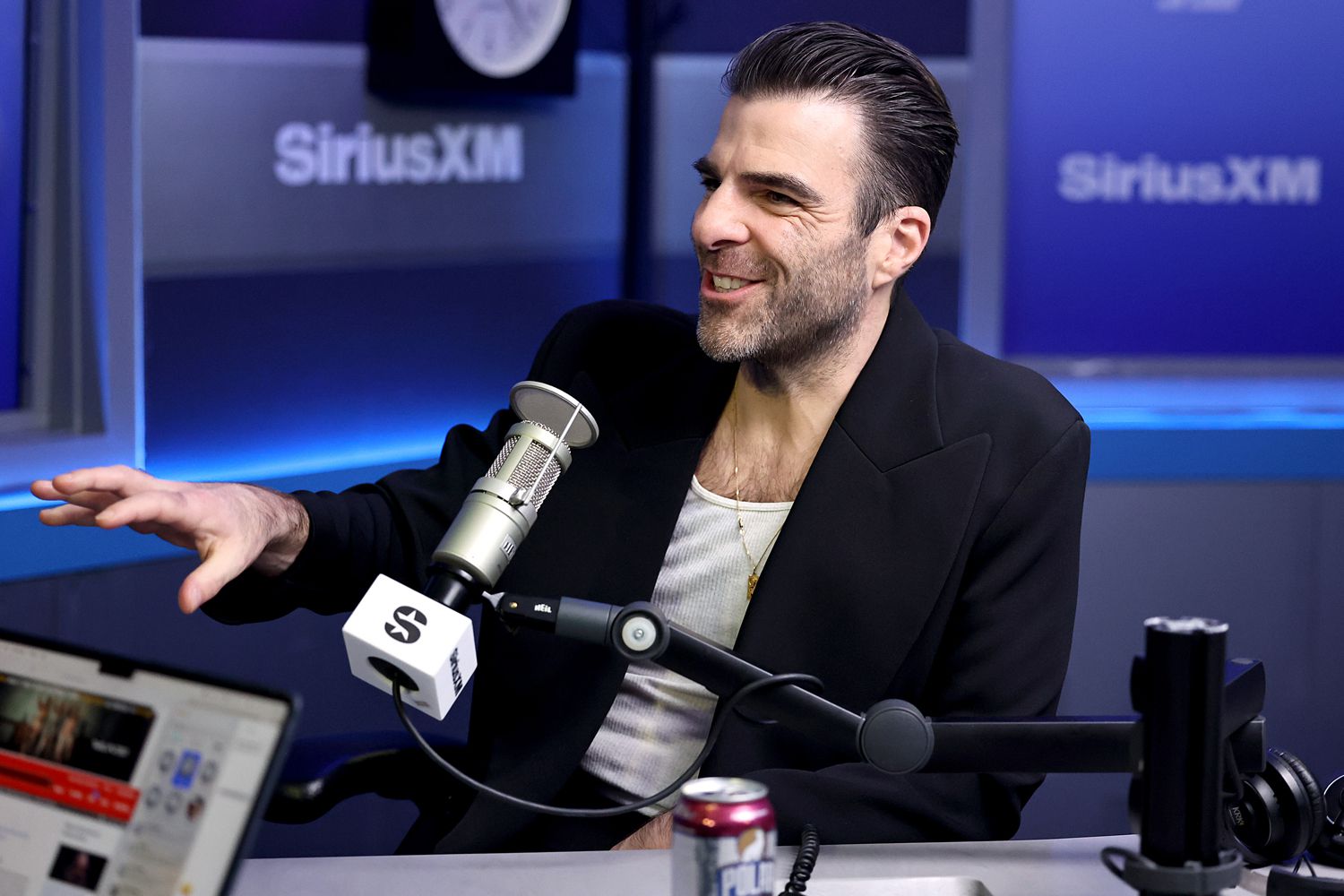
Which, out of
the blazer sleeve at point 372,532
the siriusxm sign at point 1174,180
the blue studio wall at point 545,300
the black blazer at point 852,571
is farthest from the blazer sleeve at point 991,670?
the siriusxm sign at point 1174,180

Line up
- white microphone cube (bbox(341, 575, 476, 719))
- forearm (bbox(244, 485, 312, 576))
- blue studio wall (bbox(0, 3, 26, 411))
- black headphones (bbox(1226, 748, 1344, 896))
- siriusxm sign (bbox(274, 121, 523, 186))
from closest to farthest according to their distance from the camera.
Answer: white microphone cube (bbox(341, 575, 476, 719)) < black headphones (bbox(1226, 748, 1344, 896)) < forearm (bbox(244, 485, 312, 576)) < blue studio wall (bbox(0, 3, 26, 411)) < siriusxm sign (bbox(274, 121, 523, 186))

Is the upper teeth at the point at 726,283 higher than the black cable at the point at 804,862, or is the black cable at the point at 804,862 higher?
the upper teeth at the point at 726,283

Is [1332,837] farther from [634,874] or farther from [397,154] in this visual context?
[397,154]

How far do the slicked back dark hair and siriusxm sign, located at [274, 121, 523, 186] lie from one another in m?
1.26

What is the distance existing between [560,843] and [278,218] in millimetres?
1535

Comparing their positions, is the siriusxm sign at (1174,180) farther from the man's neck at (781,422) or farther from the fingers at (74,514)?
the fingers at (74,514)

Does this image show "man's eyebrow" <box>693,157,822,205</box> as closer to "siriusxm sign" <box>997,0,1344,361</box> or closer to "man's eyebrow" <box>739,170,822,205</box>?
"man's eyebrow" <box>739,170,822,205</box>

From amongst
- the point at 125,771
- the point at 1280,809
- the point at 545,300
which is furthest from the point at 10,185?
the point at 1280,809

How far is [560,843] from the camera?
1.62 meters

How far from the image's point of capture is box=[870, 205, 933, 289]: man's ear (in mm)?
1737

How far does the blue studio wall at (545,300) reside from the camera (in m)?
2.61

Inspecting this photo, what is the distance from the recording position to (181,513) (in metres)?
1.35

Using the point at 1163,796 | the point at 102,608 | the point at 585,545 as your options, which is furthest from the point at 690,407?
the point at 102,608

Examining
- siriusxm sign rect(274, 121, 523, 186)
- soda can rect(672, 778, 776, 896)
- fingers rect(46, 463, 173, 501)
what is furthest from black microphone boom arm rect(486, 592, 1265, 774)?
siriusxm sign rect(274, 121, 523, 186)
